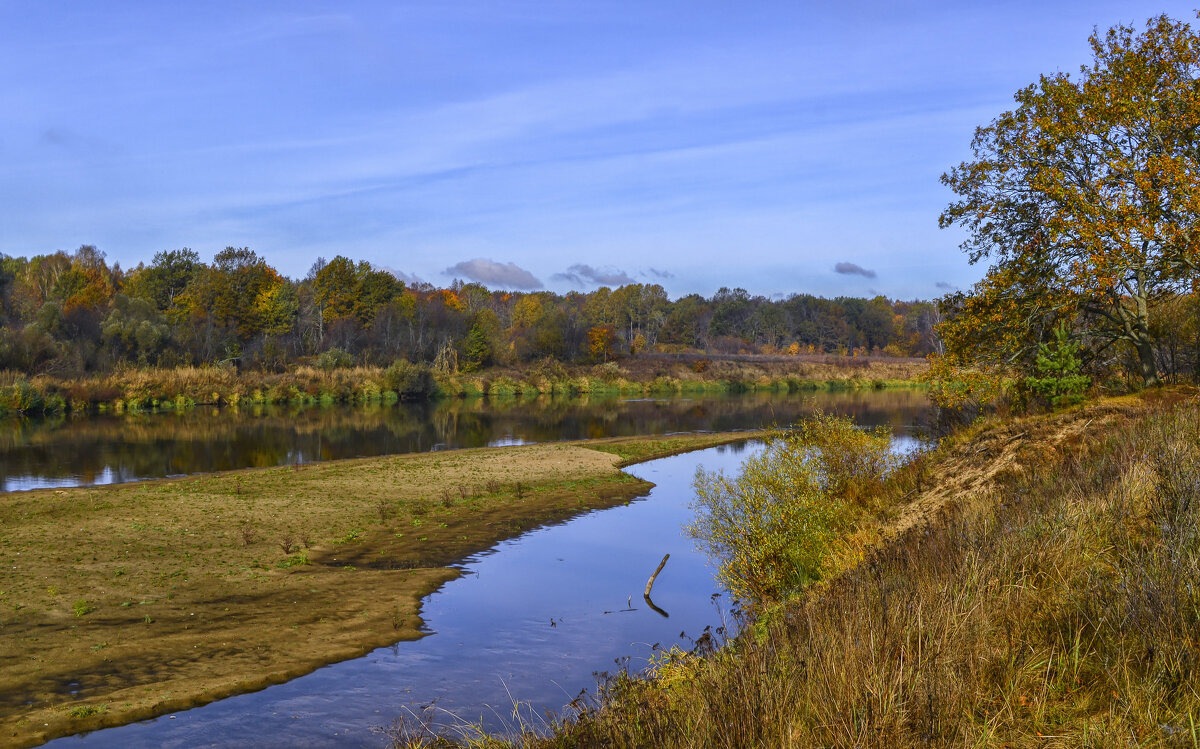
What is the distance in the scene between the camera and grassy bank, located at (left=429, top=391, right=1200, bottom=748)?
15.8ft

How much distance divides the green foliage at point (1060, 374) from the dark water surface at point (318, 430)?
1778 centimetres

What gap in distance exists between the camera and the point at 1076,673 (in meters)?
5.50

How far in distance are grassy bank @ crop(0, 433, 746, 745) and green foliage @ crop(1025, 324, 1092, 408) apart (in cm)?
1208

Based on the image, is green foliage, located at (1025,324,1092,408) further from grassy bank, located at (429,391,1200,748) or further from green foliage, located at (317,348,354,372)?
green foliage, located at (317,348,354,372)

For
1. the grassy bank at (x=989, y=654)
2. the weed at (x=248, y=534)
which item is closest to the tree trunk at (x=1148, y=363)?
the grassy bank at (x=989, y=654)

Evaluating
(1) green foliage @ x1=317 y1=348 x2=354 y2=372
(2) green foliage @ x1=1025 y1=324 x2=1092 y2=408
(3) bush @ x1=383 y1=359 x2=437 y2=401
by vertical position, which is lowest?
(2) green foliage @ x1=1025 y1=324 x2=1092 y2=408

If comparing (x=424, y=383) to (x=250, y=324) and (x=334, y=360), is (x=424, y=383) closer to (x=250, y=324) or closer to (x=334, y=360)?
(x=334, y=360)

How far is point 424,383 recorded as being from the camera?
69.6 m

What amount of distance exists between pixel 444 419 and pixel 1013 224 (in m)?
37.1

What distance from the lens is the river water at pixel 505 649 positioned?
31.1 feet

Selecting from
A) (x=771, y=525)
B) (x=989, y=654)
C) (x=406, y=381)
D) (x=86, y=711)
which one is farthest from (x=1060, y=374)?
(x=406, y=381)

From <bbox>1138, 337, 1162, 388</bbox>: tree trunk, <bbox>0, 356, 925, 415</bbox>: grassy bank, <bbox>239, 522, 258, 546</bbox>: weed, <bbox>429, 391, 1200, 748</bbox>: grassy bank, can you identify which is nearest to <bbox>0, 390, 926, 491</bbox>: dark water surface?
<bbox>0, 356, 925, 415</bbox>: grassy bank

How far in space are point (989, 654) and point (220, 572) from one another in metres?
13.8

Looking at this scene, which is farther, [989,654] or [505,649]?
[505,649]
